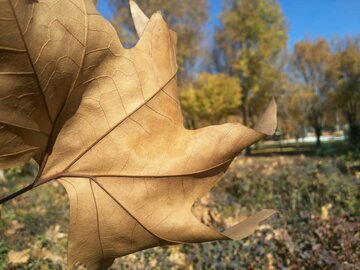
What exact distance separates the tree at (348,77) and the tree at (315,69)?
206 centimetres

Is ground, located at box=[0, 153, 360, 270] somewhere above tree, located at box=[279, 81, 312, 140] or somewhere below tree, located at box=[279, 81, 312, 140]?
below

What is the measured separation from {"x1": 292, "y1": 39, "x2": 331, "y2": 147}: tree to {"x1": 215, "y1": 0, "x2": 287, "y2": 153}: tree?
171 inches

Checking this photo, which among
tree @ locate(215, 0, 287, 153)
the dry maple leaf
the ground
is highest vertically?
→ tree @ locate(215, 0, 287, 153)

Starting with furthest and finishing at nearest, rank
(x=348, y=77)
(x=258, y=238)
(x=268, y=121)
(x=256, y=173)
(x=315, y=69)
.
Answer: (x=315, y=69) → (x=348, y=77) → (x=256, y=173) → (x=258, y=238) → (x=268, y=121)

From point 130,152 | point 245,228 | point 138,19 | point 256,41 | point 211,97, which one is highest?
point 256,41

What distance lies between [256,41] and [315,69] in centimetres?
613

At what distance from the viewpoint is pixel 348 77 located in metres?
22.1

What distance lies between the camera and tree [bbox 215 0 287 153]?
2203cm

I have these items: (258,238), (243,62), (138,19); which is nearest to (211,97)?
(243,62)

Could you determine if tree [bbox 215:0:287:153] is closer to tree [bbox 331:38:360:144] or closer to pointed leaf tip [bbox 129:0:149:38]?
tree [bbox 331:38:360:144]

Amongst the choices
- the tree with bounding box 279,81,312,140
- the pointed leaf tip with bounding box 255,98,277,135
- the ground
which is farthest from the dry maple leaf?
the tree with bounding box 279,81,312,140

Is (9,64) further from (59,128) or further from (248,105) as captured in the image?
(248,105)

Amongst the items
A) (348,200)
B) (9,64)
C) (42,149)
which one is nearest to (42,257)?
(42,149)

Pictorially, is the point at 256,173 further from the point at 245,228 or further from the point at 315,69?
the point at 315,69
